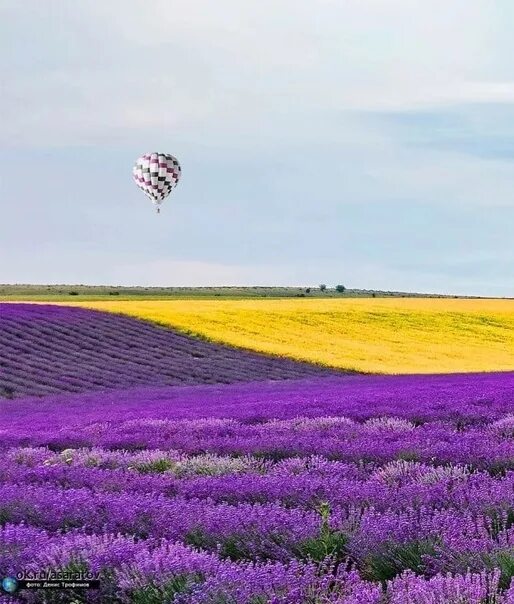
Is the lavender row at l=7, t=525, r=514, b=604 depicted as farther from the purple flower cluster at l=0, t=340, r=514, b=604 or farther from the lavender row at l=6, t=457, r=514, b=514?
the lavender row at l=6, t=457, r=514, b=514

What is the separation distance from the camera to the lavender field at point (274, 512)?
4039mm

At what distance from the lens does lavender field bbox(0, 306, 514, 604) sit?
404 centimetres

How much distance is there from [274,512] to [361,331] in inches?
1811

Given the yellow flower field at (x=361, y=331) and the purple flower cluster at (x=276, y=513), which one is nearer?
the purple flower cluster at (x=276, y=513)

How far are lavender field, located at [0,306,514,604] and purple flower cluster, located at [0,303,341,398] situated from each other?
1943 cm

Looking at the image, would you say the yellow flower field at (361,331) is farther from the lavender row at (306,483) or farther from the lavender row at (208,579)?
the lavender row at (208,579)

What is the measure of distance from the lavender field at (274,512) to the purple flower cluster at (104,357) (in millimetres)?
19429

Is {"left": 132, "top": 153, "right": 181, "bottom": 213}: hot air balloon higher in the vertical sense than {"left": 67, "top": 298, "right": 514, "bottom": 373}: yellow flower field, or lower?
higher

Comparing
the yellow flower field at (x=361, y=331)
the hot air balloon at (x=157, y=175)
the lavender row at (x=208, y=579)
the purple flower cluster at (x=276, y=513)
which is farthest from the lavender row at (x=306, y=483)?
the hot air balloon at (x=157, y=175)

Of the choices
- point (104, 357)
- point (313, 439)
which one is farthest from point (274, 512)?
point (104, 357)

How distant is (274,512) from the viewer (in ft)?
17.4

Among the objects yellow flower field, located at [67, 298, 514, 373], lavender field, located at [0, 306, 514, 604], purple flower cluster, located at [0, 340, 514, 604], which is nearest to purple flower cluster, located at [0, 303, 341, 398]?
yellow flower field, located at [67, 298, 514, 373]

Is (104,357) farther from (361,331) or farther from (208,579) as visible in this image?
(208,579)

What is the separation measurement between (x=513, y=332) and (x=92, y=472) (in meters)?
50.3
